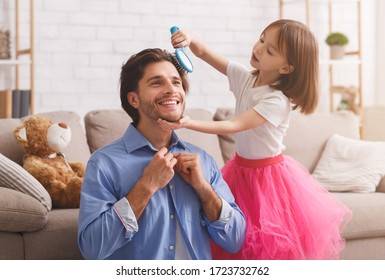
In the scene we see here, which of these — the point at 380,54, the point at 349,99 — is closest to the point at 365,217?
the point at 349,99

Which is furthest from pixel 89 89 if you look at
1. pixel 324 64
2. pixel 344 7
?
pixel 344 7

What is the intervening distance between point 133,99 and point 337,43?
2934mm

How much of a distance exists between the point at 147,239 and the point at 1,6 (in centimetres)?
253

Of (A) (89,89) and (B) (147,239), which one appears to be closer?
(B) (147,239)

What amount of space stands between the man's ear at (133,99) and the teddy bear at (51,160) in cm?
71

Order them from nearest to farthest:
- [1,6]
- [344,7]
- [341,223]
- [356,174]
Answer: [341,223]
[356,174]
[1,6]
[344,7]

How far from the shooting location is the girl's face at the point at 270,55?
89.8 inches

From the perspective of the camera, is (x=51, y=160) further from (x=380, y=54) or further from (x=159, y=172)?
(x=380, y=54)

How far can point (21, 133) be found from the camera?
285cm

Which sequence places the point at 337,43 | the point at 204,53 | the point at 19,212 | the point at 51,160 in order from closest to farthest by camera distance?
the point at 19,212
the point at 204,53
the point at 51,160
the point at 337,43

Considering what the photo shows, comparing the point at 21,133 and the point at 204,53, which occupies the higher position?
the point at 204,53
